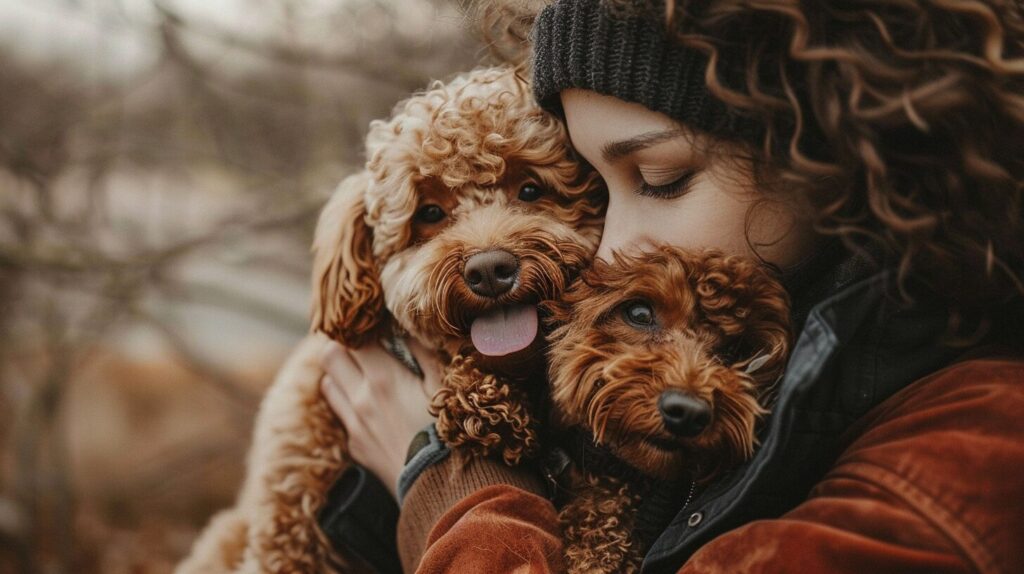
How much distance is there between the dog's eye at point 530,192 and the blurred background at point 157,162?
1.57m

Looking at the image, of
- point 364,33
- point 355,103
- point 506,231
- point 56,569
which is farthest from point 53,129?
point 506,231

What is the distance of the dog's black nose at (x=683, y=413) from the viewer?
1600 millimetres

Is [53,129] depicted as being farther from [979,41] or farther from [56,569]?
[979,41]

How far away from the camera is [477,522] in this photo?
184 cm

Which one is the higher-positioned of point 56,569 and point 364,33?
point 364,33

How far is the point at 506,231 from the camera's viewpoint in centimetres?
217

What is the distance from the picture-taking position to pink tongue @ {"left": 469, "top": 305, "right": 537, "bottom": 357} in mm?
2033

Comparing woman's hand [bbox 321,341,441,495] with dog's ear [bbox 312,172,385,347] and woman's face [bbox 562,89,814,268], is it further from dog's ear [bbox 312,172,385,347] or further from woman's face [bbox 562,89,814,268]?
woman's face [bbox 562,89,814,268]

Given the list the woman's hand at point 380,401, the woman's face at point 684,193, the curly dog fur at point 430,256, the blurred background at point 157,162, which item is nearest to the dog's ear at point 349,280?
the curly dog fur at point 430,256

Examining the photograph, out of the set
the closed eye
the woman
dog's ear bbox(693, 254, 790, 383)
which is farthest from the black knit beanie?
dog's ear bbox(693, 254, 790, 383)

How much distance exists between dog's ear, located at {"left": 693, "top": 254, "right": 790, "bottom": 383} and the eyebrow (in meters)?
0.28

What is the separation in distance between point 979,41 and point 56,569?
21.0ft

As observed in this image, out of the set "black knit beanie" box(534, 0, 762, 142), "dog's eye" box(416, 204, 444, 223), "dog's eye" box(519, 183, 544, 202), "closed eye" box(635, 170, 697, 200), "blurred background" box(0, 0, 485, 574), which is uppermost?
"black knit beanie" box(534, 0, 762, 142)

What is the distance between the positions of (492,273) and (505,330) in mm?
151
